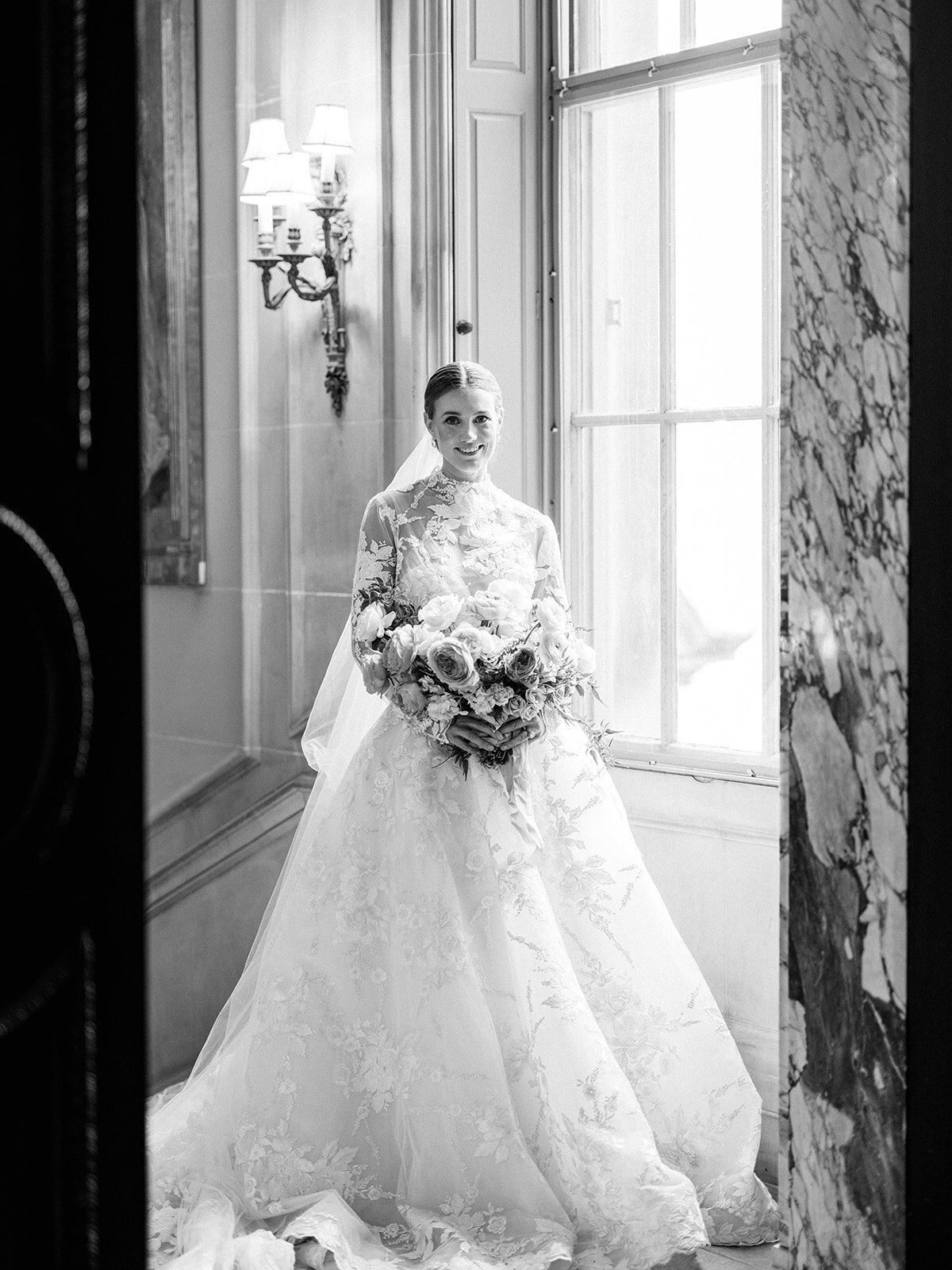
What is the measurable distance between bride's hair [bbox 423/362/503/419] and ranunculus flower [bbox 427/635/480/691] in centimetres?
71

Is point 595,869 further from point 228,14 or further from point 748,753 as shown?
point 228,14

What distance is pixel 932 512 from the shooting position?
84.0 inches

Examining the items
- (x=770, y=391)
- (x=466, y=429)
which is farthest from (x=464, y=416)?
(x=770, y=391)

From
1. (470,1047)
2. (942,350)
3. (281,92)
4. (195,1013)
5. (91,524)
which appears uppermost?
(281,92)

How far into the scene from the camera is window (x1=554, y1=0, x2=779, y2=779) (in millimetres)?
4059

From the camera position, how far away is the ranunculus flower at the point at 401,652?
3.50m

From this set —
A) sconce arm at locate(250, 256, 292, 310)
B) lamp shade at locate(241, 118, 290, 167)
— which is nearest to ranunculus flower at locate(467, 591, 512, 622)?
sconce arm at locate(250, 256, 292, 310)

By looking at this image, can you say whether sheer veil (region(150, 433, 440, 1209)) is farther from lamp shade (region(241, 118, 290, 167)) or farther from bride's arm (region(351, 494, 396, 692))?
lamp shade (region(241, 118, 290, 167))

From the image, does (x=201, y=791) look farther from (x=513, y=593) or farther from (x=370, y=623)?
(x=513, y=593)

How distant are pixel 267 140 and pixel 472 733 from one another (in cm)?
206

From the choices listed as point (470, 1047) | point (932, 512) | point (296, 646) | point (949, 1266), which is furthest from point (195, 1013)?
point (932, 512)

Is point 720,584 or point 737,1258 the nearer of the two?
point 737,1258

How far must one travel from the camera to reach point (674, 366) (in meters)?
4.26

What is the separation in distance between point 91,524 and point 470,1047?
2374mm
